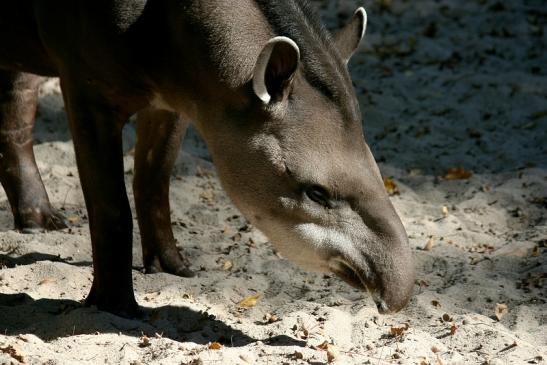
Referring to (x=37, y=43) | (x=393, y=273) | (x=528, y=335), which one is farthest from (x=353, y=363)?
(x=37, y=43)

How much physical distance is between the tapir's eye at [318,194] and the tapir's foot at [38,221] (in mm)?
2230

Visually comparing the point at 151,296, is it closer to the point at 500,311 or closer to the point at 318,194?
the point at 318,194

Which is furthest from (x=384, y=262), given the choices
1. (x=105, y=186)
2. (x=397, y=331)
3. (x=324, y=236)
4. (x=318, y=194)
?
(x=105, y=186)

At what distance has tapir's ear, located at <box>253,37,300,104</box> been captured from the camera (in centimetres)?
384

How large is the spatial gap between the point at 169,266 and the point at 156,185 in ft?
1.53

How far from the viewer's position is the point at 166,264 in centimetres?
520

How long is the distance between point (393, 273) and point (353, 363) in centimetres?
43

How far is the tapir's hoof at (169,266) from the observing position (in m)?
5.18

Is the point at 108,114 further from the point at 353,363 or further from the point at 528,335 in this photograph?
the point at 528,335

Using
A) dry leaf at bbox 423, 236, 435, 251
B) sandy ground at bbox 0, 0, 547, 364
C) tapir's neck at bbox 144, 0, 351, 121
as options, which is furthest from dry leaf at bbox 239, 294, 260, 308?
dry leaf at bbox 423, 236, 435, 251

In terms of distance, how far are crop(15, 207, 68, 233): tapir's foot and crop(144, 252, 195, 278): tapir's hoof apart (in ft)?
2.71

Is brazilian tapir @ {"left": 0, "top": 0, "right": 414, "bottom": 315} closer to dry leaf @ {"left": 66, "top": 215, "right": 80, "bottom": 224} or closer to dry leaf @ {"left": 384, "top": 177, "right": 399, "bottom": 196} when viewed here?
dry leaf @ {"left": 66, "top": 215, "right": 80, "bottom": 224}

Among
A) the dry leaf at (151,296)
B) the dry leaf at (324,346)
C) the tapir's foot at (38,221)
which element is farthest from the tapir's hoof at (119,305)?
the tapir's foot at (38,221)

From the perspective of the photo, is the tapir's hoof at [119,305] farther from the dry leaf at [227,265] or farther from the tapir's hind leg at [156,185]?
the dry leaf at [227,265]
